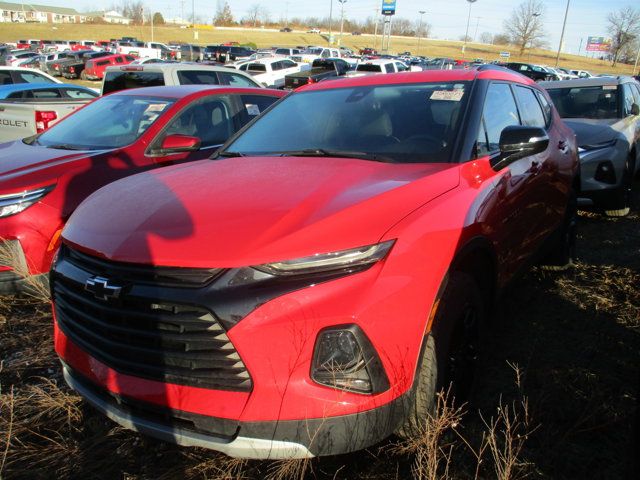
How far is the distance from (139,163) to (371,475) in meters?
3.37

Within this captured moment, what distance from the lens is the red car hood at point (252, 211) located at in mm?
1896

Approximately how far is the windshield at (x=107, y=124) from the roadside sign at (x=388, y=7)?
58160mm

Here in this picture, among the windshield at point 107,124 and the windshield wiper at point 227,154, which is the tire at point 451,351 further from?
the windshield at point 107,124

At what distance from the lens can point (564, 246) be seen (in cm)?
460

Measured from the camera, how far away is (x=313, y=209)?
210 cm

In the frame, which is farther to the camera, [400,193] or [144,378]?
[400,193]

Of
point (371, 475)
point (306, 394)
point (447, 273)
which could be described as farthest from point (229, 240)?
point (371, 475)

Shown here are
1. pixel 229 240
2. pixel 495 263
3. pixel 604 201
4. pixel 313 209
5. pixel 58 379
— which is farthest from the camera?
pixel 604 201

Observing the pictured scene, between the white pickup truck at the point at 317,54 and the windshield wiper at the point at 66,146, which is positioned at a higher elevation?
the white pickup truck at the point at 317,54

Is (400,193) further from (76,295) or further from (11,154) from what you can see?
(11,154)

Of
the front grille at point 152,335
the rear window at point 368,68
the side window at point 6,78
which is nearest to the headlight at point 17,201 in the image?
the front grille at point 152,335

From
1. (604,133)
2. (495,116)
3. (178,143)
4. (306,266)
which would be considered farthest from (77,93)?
(306,266)

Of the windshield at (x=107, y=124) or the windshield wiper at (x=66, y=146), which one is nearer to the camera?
the windshield wiper at (x=66, y=146)

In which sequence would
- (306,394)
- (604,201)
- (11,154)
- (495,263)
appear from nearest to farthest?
1. (306,394)
2. (495,263)
3. (11,154)
4. (604,201)
